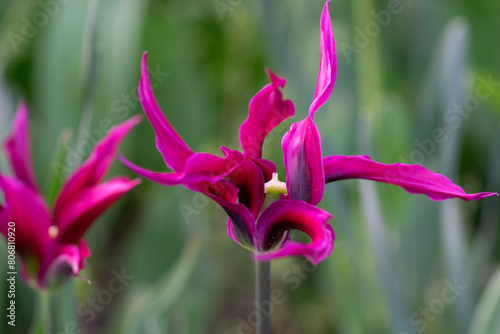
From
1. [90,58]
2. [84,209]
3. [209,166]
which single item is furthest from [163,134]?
[90,58]

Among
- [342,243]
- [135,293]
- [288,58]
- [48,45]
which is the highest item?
[288,58]

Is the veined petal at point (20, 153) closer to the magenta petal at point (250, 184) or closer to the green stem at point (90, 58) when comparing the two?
the green stem at point (90, 58)

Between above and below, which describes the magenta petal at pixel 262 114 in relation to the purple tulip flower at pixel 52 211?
above

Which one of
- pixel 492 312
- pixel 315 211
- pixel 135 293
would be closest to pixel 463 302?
pixel 492 312

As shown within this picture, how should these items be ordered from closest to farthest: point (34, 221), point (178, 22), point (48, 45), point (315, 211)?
point (315, 211) → point (34, 221) → point (48, 45) → point (178, 22)

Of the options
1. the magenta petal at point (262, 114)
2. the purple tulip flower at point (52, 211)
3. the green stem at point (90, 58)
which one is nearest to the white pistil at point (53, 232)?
the purple tulip flower at point (52, 211)

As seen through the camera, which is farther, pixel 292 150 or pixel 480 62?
pixel 480 62

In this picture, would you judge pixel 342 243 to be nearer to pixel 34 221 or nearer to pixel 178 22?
pixel 34 221
